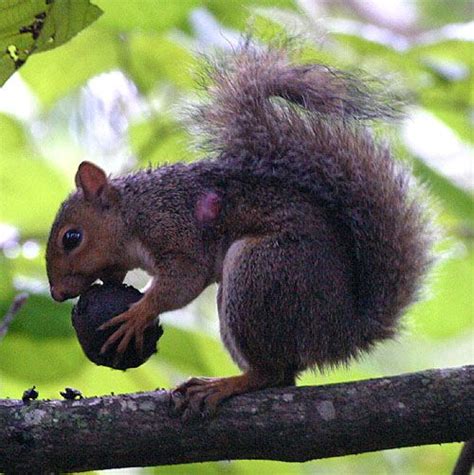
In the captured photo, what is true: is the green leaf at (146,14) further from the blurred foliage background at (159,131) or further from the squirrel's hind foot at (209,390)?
the squirrel's hind foot at (209,390)

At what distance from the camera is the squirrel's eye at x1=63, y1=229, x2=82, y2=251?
2816mm

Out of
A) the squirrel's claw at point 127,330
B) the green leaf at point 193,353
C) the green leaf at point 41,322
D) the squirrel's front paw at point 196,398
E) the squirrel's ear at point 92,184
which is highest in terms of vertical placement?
the squirrel's ear at point 92,184

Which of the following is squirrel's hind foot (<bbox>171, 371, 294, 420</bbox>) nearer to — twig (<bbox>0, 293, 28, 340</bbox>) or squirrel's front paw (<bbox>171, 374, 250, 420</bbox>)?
squirrel's front paw (<bbox>171, 374, 250, 420</bbox>)

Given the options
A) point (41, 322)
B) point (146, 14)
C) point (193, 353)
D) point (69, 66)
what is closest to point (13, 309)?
point (41, 322)

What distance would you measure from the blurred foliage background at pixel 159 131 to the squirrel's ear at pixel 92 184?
→ 0.18m

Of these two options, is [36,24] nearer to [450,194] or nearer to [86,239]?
[86,239]

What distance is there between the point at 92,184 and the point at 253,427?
1.04 meters

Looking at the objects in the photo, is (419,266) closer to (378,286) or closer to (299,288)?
(378,286)

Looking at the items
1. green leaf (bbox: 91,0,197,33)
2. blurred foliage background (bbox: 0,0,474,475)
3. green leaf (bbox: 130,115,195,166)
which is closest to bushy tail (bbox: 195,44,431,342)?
blurred foliage background (bbox: 0,0,474,475)

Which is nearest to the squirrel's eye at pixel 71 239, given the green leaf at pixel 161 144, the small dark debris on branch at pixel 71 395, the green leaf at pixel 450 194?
the green leaf at pixel 161 144

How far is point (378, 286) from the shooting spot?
8.68 ft

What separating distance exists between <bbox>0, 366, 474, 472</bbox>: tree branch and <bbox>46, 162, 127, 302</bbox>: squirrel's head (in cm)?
62

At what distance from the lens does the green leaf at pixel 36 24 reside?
2.04 m

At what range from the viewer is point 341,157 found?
8.99 ft
